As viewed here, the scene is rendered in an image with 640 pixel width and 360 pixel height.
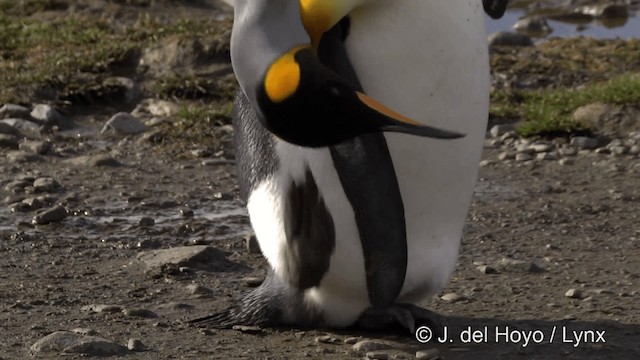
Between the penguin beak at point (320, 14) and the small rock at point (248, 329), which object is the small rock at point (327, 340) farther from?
the penguin beak at point (320, 14)

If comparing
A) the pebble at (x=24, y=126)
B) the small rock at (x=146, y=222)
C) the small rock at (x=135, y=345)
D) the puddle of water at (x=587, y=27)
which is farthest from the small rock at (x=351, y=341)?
the puddle of water at (x=587, y=27)

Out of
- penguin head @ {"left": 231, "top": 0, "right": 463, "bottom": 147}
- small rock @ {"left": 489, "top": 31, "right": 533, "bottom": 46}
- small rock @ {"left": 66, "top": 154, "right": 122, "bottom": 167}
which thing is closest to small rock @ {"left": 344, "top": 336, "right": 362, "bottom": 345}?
penguin head @ {"left": 231, "top": 0, "right": 463, "bottom": 147}

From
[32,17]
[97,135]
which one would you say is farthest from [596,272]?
[32,17]

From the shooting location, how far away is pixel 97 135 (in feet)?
25.4

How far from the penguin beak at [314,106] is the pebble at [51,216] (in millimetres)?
2643

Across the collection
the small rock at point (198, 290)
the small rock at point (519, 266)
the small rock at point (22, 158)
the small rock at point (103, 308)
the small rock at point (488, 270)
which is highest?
the small rock at point (519, 266)

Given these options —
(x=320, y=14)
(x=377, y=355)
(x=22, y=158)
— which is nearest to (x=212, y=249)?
(x=377, y=355)

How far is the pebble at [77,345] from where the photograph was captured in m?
4.18

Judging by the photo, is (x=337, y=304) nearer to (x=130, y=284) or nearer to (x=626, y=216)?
(x=130, y=284)

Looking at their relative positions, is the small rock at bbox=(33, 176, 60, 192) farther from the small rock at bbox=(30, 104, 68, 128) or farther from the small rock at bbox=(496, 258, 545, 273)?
the small rock at bbox=(496, 258, 545, 273)

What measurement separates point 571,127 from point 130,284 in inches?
128

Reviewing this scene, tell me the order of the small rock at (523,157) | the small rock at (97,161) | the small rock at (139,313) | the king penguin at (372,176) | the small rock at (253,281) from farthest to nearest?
1. the small rock at (523,157)
2. the small rock at (97,161)
3. the small rock at (253,281)
4. the small rock at (139,313)
5. the king penguin at (372,176)

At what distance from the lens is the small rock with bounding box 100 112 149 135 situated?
7.77 metres

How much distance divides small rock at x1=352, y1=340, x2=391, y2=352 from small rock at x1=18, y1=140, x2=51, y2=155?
3423 millimetres
